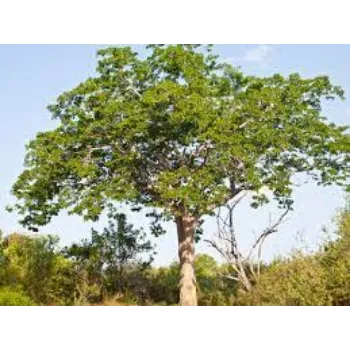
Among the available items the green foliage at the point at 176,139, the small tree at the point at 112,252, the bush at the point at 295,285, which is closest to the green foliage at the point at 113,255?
the small tree at the point at 112,252

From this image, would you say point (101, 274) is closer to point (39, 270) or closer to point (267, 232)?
point (39, 270)

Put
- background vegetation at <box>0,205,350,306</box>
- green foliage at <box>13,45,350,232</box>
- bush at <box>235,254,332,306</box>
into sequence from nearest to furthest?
1. bush at <box>235,254,332,306</box>
2. green foliage at <box>13,45,350,232</box>
3. background vegetation at <box>0,205,350,306</box>

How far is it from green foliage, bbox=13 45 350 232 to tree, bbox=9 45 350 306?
0.06 feet

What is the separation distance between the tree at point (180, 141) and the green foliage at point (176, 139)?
0.02m

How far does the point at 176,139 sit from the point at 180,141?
0.27ft

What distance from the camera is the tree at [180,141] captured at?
30.1 ft

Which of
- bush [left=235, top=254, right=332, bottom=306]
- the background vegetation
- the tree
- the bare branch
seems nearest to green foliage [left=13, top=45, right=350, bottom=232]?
the tree

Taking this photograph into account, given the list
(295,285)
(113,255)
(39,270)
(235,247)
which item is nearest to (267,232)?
(235,247)

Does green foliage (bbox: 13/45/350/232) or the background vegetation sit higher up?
green foliage (bbox: 13/45/350/232)

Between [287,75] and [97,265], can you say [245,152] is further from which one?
[97,265]

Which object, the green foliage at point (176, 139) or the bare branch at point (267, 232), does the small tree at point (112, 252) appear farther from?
the bare branch at point (267, 232)

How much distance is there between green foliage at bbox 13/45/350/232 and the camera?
9.16m

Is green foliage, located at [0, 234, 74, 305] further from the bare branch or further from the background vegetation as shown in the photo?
the bare branch

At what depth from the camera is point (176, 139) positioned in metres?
9.85
